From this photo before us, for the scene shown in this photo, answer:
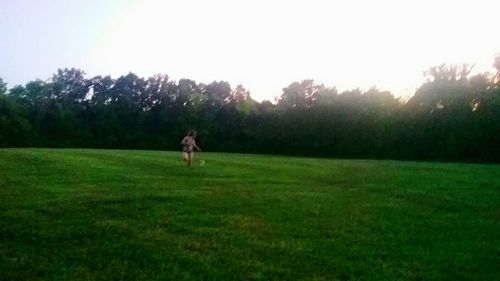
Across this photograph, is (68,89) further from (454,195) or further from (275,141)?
(454,195)

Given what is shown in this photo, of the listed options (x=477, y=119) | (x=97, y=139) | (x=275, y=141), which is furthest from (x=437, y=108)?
(x=97, y=139)

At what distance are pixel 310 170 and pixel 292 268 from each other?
1859 centimetres

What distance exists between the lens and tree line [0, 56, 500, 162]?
70.7m

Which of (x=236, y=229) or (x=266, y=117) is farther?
(x=266, y=117)

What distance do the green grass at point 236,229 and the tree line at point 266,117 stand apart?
50060 mm

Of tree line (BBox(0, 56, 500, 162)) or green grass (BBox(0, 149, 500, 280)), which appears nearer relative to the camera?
green grass (BBox(0, 149, 500, 280))

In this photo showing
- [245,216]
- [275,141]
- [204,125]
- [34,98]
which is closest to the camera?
[245,216]

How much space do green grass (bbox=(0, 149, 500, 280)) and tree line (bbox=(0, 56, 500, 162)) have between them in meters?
50.1

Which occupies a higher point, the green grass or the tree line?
the tree line

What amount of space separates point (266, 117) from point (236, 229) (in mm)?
78563

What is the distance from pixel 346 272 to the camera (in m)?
9.83

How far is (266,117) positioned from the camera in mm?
91000

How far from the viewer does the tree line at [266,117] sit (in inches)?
2783

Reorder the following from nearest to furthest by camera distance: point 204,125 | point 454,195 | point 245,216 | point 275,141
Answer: point 245,216
point 454,195
point 275,141
point 204,125
